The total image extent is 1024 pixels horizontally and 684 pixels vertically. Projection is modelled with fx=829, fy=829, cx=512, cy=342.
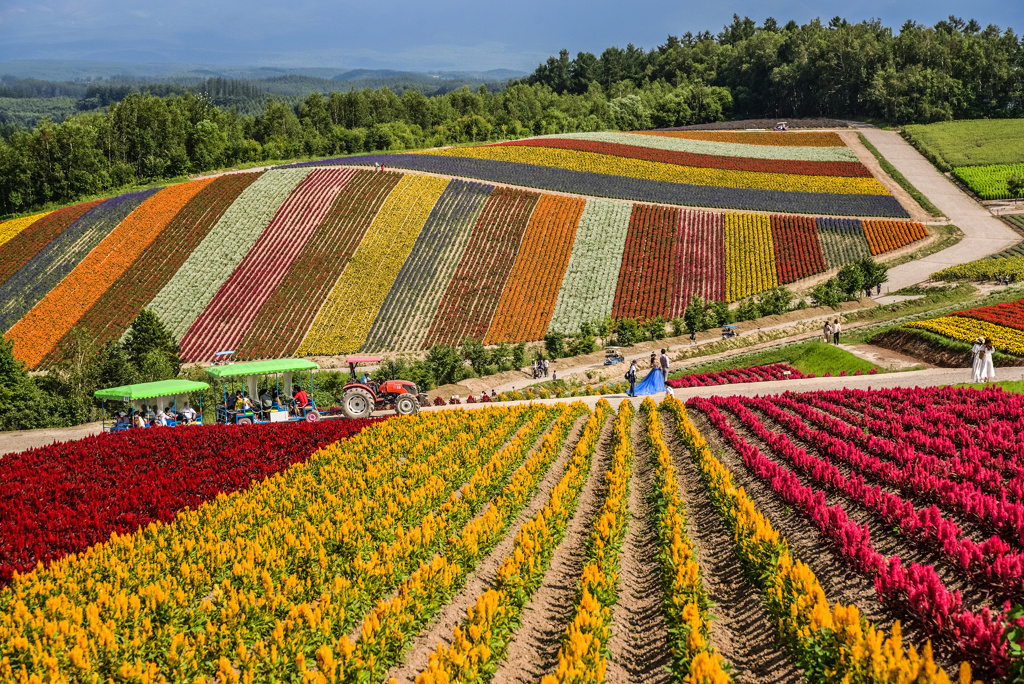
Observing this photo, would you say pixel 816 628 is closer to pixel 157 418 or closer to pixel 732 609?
pixel 732 609

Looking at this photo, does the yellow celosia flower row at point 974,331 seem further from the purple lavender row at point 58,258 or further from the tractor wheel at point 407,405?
the purple lavender row at point 58,258

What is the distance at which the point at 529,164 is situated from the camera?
76750 mm

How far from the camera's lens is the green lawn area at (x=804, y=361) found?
32953mm

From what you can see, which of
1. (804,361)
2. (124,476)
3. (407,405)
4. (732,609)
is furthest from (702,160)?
(732,609)

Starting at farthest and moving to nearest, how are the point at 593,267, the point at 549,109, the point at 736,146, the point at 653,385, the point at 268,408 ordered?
the point at 549,109
the point at 736,146
the point at 593,267
the point at 653,385
the point at 268,408

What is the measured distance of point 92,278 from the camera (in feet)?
176

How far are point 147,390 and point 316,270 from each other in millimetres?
27927

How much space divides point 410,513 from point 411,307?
3476 centimetres

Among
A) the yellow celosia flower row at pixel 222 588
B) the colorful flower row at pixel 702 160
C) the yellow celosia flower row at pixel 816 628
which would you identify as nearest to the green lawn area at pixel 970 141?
the colorful flower row at pixel 702 160

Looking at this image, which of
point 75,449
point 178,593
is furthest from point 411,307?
point 178,593

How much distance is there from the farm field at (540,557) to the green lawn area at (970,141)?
2978 inches

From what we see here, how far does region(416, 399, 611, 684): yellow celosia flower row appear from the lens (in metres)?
10.0

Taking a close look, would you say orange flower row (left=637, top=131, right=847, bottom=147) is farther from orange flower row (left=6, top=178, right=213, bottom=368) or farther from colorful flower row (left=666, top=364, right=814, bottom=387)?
colorful flower row (left=666, top=364, right=814, bottom=387)

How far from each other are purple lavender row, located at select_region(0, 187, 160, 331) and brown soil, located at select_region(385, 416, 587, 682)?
43971mm
